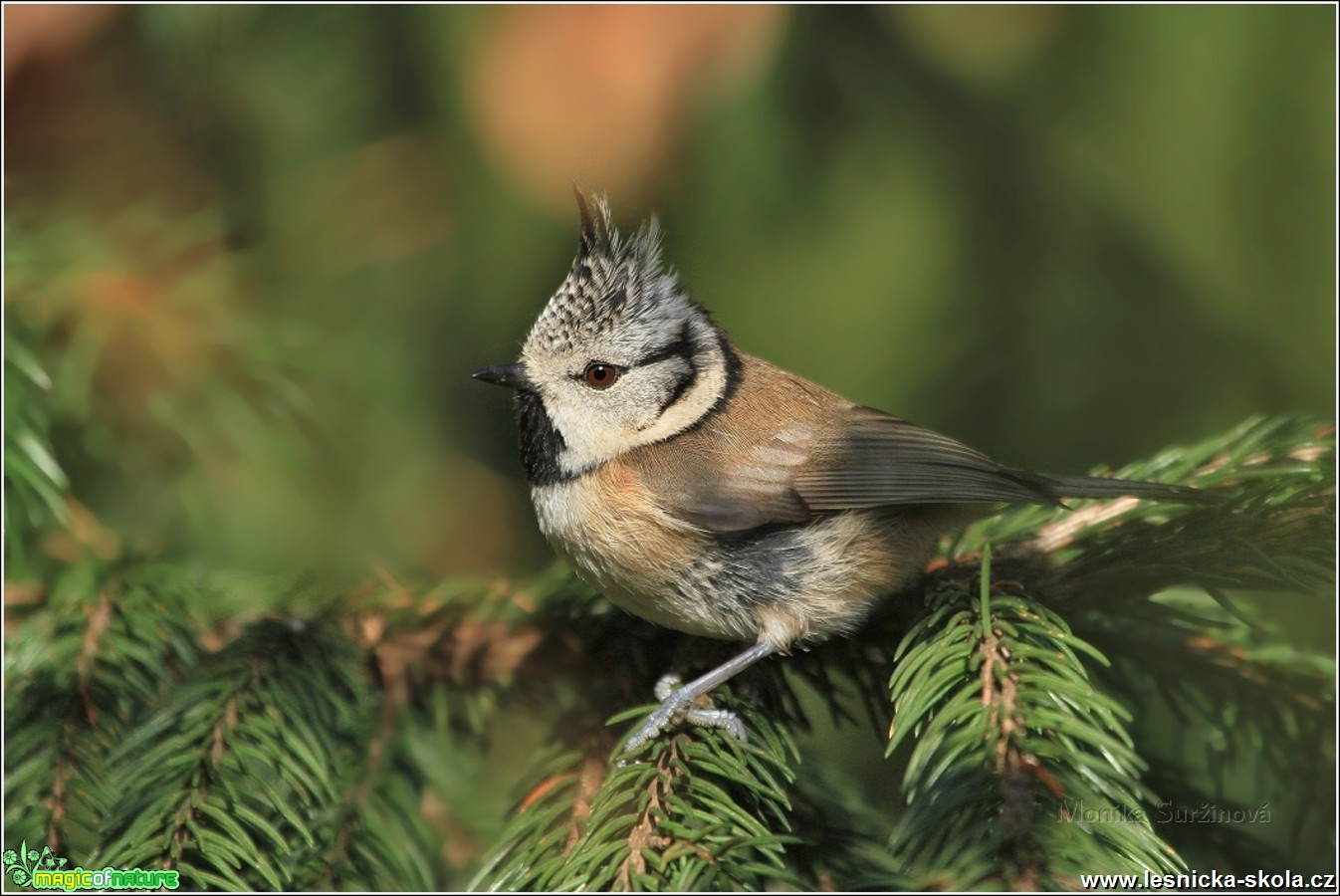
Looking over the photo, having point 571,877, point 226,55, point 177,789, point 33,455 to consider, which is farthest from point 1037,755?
point 226,55

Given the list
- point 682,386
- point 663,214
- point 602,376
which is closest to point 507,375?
point 602,376

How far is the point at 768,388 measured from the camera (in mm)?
2053

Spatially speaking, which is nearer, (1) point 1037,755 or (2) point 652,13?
(1) point 1037,755

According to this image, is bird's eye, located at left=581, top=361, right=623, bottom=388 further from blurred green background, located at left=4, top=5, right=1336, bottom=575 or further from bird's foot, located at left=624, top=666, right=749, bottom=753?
bird's foot, located at left=624, top=666, right=749, bottom=753

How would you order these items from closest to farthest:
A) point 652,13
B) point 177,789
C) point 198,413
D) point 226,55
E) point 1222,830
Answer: point 177,789, point 1222,830, point 198,413, point 652,13, point 226,55

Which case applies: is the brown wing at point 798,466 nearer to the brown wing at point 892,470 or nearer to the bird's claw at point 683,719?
the brown wing at point 892,470

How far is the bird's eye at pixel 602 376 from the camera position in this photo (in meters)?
2.01

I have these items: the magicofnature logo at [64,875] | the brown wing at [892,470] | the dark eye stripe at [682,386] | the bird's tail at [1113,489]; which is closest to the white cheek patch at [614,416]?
the dark eye stripe at [682,386]

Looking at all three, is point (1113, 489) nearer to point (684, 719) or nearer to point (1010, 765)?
point (1010, 765)

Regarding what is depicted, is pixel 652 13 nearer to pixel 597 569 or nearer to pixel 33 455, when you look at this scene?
pixel 597 569

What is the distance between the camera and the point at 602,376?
2.02 metres

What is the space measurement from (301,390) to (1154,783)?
192cm

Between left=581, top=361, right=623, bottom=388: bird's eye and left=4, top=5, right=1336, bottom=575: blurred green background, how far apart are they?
0.44 metres

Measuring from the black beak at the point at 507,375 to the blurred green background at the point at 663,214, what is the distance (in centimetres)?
53
